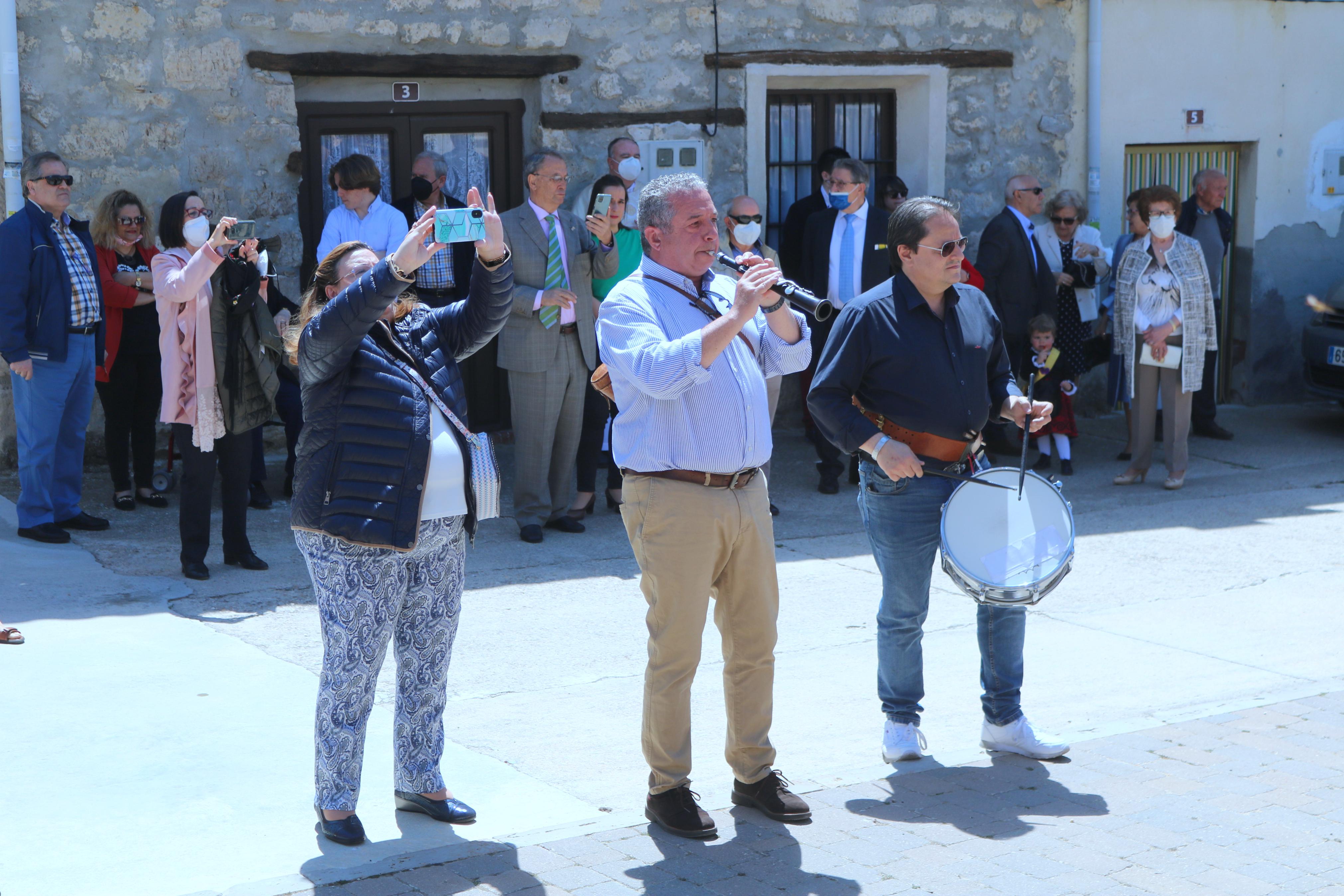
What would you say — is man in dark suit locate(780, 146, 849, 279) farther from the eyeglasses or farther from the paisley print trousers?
the paisley print trousers

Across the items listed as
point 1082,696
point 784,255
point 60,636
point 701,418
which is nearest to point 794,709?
point 1082,696

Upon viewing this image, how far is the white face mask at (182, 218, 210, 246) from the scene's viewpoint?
7082 mm

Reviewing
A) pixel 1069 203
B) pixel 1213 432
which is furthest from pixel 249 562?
pixel 1213 432

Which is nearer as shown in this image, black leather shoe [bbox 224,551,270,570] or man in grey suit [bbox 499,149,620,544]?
black leather shoe [bbox 224,551,270,570]

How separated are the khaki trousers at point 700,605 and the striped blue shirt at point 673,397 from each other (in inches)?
3.4

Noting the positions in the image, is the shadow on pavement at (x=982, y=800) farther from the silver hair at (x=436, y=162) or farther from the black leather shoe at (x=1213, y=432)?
the black leather shoe at (x=1213, y=432)

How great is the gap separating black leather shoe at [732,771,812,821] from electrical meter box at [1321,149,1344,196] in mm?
10260

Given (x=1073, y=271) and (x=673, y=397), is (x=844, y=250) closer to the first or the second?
(x=1073, y=271)

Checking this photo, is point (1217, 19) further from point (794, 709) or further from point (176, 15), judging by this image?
point (794, 709)

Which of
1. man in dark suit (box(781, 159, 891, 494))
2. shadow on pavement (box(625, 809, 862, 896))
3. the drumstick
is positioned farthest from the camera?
man in dark suit (box(781, 159, 891, 494))

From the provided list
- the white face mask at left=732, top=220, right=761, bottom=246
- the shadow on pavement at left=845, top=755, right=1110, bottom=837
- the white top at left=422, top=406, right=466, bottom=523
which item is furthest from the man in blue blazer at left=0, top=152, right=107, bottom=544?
the shadow on pavement at left=845, top=755, right=1110, bottom=837

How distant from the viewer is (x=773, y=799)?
4.38m

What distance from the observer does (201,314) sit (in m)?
6.97

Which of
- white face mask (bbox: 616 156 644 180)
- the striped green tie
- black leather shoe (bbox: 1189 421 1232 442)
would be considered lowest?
black leather shoe (bbox: 1189 421 1232 442)
